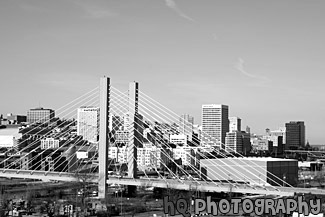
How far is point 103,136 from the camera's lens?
17.3m

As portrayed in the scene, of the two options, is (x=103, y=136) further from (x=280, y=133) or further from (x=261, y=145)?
(x=280, y=133)

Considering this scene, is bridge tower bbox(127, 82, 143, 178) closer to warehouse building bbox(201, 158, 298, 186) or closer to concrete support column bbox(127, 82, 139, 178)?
concrete support column bbox(127, 82, 139, 178)

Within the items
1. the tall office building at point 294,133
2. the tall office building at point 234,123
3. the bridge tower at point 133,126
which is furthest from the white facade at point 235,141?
the bridge tower at point 133,126

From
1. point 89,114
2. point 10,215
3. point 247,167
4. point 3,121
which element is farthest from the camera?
point 3,121

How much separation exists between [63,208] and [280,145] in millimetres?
63969

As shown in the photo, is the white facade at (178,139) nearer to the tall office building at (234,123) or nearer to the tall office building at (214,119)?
the tall office building at (214,119)

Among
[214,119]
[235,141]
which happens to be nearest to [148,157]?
[235,141]

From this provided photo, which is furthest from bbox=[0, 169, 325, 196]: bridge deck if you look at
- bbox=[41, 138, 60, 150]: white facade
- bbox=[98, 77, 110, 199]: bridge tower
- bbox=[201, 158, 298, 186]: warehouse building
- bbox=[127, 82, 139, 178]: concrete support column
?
bbox=[41, 138, 60, 150]: white facade

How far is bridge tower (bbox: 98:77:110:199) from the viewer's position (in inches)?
672

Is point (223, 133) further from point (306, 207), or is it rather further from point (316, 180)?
point (306, 207)

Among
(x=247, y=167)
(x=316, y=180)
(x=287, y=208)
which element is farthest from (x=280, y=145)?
(x=287, y=208)

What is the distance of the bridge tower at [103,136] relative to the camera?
17.1 meters

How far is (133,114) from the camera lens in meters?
17.7

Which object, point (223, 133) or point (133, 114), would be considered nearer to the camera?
point (133, 114)
